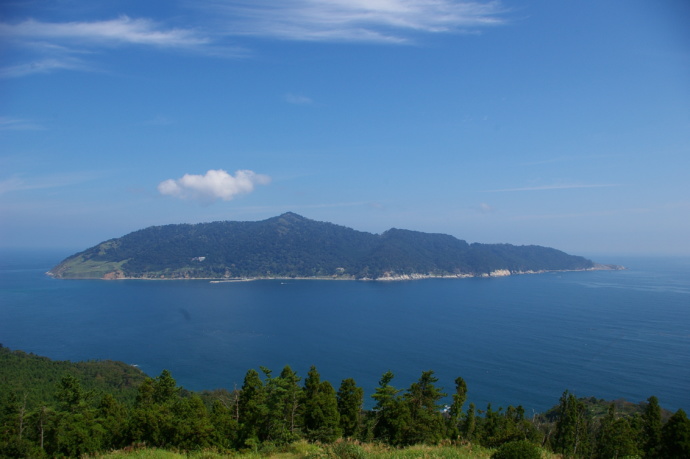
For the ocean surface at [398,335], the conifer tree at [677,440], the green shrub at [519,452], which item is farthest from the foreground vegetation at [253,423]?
the ocean surface at [398,335]

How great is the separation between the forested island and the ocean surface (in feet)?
112

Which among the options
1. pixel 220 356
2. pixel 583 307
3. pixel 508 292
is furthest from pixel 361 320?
pixel 508 292

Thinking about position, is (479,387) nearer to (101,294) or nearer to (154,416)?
(154,416)

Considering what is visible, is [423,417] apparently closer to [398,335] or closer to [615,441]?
[615,441]

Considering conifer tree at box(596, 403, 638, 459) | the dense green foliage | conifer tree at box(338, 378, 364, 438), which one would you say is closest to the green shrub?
conifer tree at box(338, 378, 364, 438)

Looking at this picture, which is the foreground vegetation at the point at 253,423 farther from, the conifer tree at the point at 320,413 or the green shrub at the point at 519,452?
the green shrub at the point at 519,452

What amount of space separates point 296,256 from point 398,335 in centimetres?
9456

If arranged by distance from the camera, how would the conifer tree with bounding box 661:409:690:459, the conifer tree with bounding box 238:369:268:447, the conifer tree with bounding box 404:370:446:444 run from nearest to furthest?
1. the conifer tree with bounding box 661:409:690:459
2. the conifer tree with bounding box 238:369:268:447
3. the conifer tree with bounding box 404:370:446:444

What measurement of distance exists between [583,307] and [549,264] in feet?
288

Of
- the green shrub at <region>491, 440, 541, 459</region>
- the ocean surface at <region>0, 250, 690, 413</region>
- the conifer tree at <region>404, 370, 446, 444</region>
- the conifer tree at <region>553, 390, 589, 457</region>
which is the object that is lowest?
the ocean surface at <region>0, 250, 690, 413</region>

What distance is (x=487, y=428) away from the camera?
19.6 meters

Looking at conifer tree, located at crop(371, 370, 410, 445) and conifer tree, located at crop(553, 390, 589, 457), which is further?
conifer tree, located at crop(553, 390, 589, 457)

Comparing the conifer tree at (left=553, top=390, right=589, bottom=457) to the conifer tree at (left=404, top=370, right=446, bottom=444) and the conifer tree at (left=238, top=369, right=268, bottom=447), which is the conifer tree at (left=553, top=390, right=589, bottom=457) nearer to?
the conifer tree at (left=404, top=370, right=446, bottom=444)

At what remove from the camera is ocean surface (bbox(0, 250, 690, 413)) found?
1569 inches
